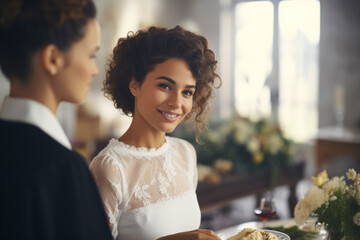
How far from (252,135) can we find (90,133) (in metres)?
4.25

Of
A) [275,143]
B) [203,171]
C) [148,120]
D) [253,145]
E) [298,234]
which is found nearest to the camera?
[148,120]

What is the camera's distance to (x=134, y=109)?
145 centimetres

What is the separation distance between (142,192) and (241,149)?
8.88ft

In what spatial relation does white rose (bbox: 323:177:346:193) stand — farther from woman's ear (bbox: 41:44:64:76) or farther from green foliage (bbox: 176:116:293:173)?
green foliage (bbox: 176:116:293:173)

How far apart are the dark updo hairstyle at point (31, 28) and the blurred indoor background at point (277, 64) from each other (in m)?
4.99

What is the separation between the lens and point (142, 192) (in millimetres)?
1335

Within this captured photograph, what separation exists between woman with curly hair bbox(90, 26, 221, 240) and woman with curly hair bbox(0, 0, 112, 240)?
371mm

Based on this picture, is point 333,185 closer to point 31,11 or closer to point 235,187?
point 31,11

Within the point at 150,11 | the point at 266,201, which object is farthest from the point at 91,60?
the point at 150,11

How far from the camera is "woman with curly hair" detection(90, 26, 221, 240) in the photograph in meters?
1.30

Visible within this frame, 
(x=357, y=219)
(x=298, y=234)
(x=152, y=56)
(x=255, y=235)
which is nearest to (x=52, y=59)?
(x=152, y=56)

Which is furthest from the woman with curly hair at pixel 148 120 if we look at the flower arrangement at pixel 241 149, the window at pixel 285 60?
the window at pixel 285 60

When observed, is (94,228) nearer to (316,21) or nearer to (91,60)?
(91,60)

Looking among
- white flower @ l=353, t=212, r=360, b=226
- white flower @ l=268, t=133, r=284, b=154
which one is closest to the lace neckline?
white flower @ l=353, t=212, r=360, b=226
